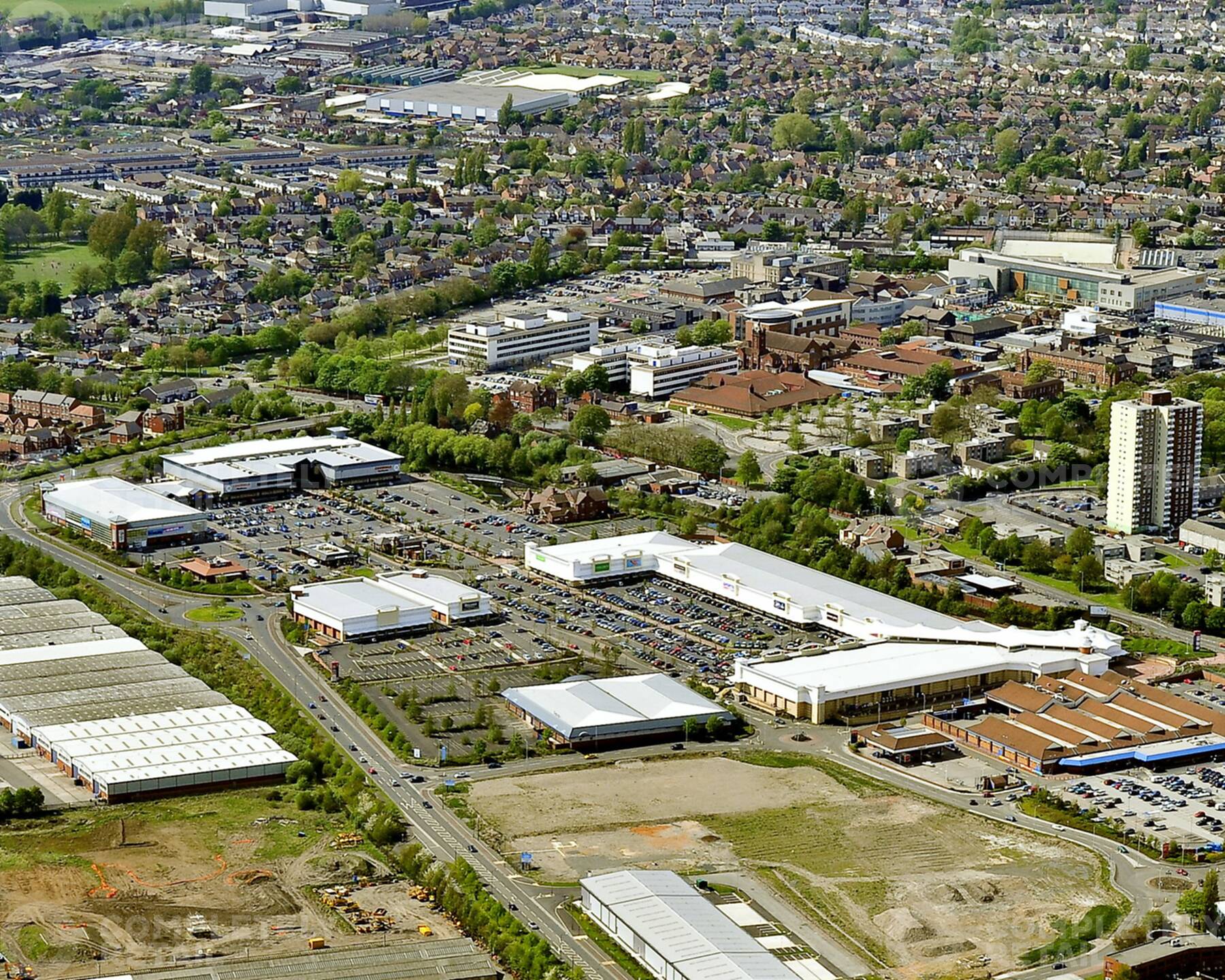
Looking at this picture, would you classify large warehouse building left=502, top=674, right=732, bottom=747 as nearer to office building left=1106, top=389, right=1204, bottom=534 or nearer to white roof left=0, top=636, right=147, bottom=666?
white roof left=0, top=636, right=147, bottom=666

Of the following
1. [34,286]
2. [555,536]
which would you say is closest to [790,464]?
[555,536]

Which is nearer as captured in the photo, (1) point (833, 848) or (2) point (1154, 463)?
(1) point (833, 848)

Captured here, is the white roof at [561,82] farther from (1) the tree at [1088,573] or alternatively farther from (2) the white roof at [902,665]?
(2) the white roof at [902,665]

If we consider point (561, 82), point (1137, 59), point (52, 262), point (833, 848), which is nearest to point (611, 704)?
point (833, 848)

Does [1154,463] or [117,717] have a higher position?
[1154,463]

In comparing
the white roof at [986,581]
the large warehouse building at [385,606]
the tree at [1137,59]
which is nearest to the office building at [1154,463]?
the white roof at [986,581]

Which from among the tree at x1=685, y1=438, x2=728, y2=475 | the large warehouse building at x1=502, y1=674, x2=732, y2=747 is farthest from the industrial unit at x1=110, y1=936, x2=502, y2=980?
the tree at x1=685, y1=438, x2=728, y2=475

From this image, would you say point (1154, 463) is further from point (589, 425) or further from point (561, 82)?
point (561, 82)


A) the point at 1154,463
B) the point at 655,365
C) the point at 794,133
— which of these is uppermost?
the point at 794,133
